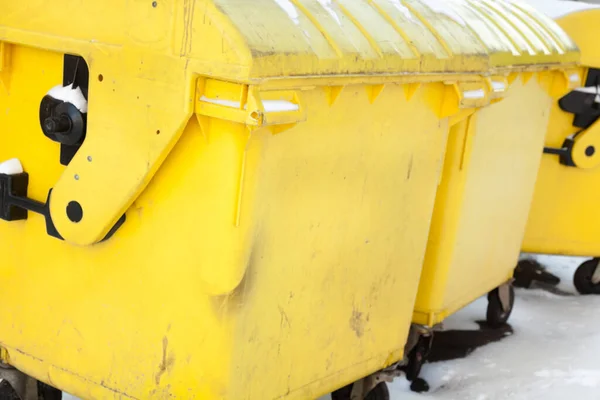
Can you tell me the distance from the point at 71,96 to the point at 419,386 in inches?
83.3

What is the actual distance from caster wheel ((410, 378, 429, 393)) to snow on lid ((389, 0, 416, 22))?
171cm

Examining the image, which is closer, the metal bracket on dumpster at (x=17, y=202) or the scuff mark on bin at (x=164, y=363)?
the scuff mark on bin at (x=164, y=363)

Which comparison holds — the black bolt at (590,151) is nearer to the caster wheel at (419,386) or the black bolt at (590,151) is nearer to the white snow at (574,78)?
the white snow at (574,78)

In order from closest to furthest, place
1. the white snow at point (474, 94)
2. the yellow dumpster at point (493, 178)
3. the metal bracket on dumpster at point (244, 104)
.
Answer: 1. the metal bracket on dumpster at point (244, 104)
2. the white snow at point (474, 94)
3. the yellow dumpster at point (493, 178)

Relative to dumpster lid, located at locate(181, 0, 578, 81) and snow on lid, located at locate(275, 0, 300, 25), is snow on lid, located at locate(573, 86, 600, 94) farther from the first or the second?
snow on lid, located at locate(275, 0, 300, 25)

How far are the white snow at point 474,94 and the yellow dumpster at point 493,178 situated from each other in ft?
0.37

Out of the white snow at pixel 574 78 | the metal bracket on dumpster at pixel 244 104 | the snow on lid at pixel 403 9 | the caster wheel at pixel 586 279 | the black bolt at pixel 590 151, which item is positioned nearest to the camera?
the metal bracket on dumpster at pixel 244 104

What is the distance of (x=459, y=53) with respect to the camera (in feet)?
9.57

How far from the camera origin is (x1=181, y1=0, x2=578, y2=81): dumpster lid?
6.68ft

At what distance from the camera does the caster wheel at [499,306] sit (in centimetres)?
442

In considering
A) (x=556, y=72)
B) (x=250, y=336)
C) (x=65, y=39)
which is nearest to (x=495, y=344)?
(x=556, y=72)

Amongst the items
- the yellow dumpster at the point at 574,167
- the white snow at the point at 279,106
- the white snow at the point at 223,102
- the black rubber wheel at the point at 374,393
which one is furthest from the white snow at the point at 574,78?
the white snow at the point at 223,102

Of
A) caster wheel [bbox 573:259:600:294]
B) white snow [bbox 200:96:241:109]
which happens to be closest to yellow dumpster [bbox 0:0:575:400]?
white snow [bbox 200:96:241:109]

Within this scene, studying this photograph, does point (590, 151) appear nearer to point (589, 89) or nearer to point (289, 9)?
point (589, 89)
